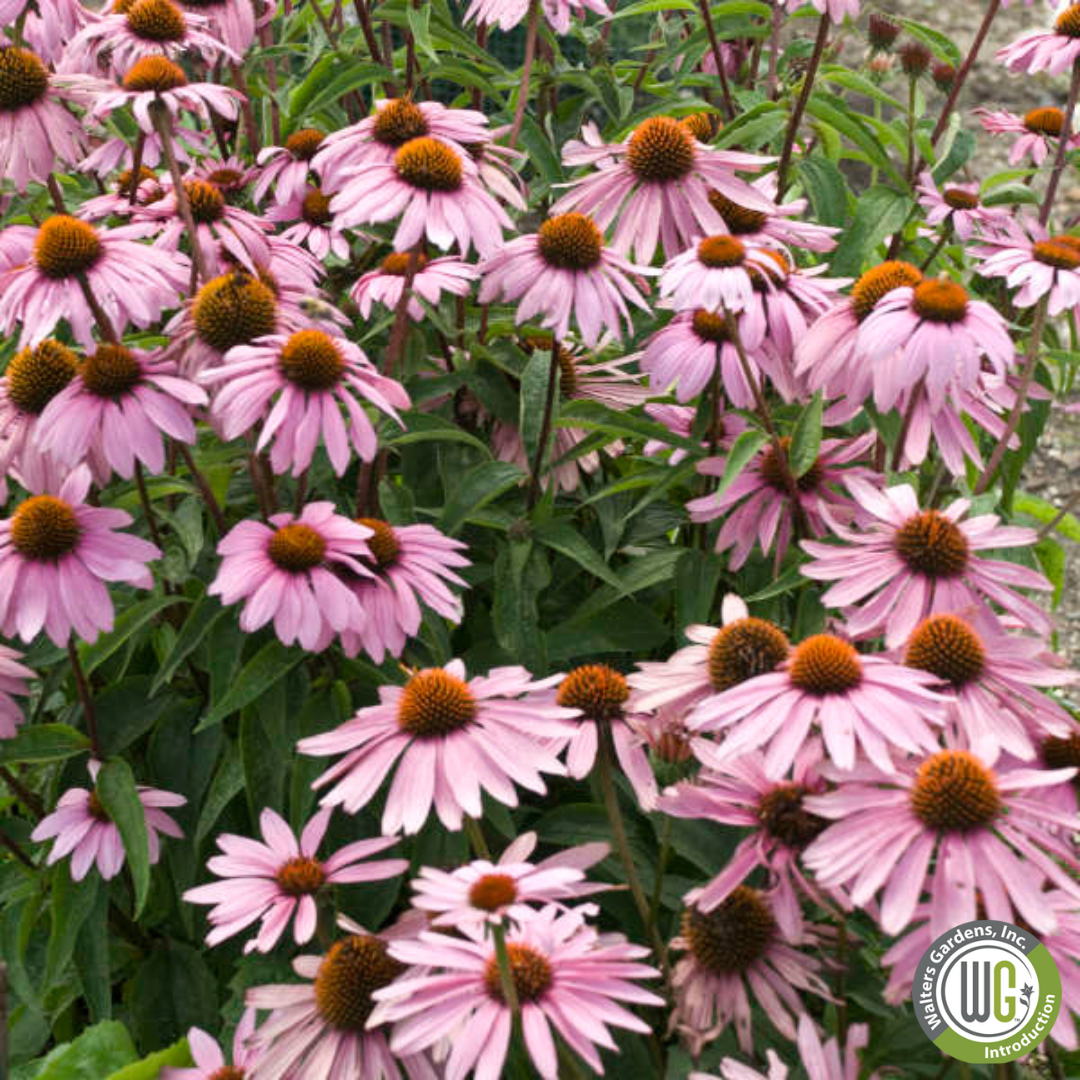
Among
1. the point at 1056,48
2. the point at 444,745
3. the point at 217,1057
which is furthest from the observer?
the point at 1056,48

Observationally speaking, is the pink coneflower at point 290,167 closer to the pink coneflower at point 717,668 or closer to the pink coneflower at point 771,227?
the pink coneflower at point 771,227

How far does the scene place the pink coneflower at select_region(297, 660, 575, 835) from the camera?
1.16 meters

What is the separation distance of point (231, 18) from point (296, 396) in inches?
34.7

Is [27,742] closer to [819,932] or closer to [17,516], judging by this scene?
[17,516]

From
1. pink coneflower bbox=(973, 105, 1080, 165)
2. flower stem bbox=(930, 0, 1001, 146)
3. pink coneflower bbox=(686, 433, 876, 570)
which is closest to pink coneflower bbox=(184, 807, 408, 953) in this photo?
pink coneflower bbox=(686, 433, 876, 570)

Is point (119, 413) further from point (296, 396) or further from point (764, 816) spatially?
point (764, 816)

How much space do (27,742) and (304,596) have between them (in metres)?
0.46

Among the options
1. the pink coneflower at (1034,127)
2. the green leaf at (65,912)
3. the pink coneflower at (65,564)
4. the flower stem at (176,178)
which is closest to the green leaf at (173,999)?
the green leaf at (65,912)

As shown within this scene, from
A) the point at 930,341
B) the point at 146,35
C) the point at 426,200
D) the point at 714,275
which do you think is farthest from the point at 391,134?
the point at 930,341

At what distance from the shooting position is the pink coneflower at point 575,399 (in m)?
1.88

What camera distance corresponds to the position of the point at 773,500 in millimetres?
1646

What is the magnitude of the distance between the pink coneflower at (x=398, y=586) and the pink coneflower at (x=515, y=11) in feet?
2.49

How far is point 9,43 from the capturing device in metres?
1.84

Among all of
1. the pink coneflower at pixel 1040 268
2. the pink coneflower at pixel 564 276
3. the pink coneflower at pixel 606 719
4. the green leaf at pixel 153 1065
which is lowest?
the green leaf at pixel 153 1065
